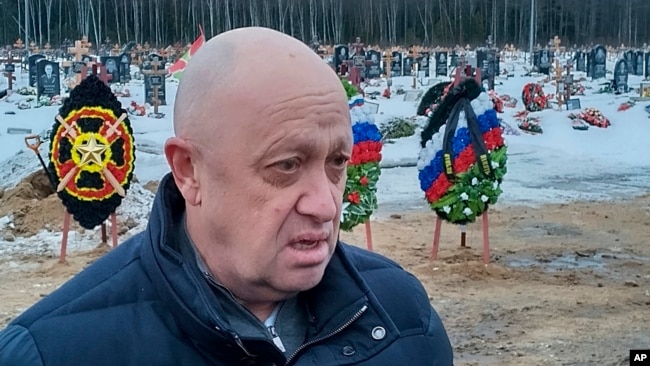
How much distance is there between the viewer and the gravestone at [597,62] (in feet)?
83.4

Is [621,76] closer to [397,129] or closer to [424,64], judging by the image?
[424,64]

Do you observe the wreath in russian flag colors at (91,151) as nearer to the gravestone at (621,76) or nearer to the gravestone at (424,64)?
the gravestone at (621,76)

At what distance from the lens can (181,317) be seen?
4.92 feet

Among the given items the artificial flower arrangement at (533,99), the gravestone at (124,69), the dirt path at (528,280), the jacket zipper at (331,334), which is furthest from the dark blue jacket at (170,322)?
the gravestone at (124,69)

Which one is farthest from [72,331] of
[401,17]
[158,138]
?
[401,17]

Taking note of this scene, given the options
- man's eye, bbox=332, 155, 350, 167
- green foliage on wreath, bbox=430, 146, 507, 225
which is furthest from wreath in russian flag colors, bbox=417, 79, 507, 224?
man's eye, bbox=332, 155, 350, 167

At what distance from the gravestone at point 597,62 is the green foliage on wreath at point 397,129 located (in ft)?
33.5

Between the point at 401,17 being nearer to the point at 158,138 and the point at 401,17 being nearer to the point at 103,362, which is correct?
the point at 158,138

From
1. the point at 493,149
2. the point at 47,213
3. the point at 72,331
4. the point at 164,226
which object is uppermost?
the point at 164,226

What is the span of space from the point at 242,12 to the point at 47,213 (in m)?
15.5

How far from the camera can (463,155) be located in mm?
8008

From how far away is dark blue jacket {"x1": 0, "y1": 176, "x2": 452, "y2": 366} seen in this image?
149 centimetres

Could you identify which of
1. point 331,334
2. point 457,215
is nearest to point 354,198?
point 457,215

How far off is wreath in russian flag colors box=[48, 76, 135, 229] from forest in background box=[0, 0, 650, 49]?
1527 centimetres
